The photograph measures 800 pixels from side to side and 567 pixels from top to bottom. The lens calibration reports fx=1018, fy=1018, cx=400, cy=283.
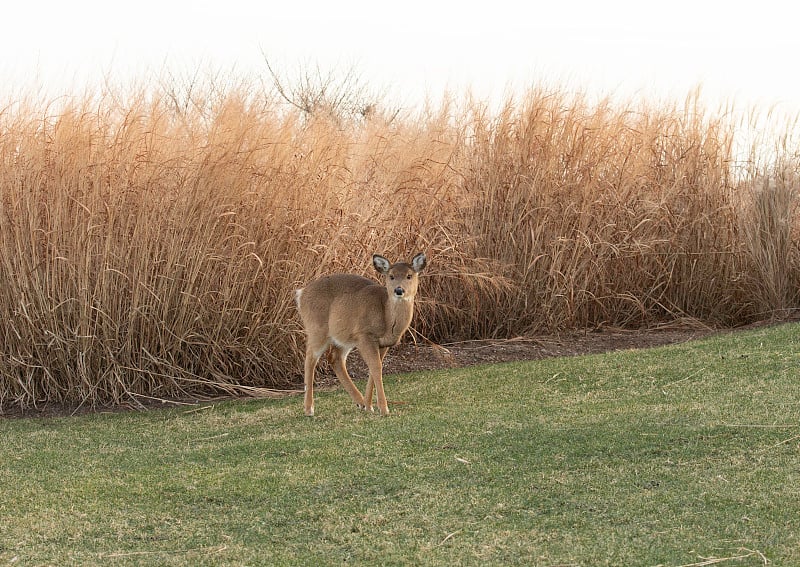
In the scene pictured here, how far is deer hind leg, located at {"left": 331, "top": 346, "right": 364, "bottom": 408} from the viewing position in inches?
240

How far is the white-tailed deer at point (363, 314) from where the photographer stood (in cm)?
573

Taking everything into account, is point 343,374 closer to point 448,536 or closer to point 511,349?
point 511,349

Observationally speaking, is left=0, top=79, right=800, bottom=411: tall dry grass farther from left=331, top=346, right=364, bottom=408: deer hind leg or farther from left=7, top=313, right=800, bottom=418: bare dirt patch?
left=331, top=346, right=364, bottom=408: deer hind leg

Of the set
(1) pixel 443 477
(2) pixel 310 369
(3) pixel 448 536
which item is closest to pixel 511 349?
(2) pixel 310 369

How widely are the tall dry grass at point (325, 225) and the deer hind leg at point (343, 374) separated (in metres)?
0.90

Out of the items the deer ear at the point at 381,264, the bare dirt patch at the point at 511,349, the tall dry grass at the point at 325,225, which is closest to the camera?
the deer ear at the point at 381,264

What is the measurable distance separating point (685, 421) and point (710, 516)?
1.45 metres

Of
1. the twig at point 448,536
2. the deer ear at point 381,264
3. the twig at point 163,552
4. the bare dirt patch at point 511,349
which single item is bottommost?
the twig at point 163,552

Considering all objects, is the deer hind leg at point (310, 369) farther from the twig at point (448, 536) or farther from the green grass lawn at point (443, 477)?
the twig at point (448, 536)

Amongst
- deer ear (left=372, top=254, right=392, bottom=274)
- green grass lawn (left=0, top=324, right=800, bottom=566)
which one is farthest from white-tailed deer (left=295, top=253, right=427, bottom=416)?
green grass lawn (left=0, top=324, right=800, bottom=566)

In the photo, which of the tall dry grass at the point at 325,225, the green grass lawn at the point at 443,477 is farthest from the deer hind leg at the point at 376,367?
the tall dry grass at the point at 325,225

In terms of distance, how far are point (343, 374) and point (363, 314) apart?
56cm

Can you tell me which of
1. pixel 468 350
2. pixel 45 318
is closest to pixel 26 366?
pixel 45 318

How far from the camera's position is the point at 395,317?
19.0 feet
